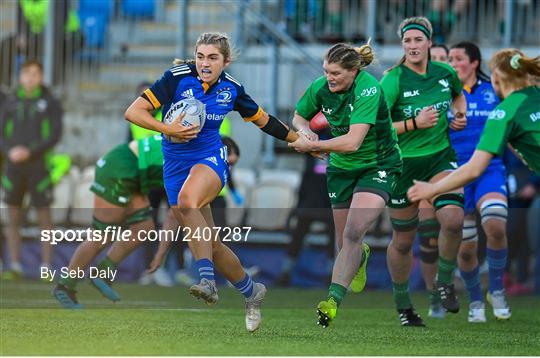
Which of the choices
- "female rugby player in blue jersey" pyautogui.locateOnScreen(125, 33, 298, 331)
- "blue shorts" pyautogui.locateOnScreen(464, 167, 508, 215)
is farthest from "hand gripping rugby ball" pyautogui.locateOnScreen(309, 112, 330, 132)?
"blue shorts" pyautogui.locateOnScreen(464, 167, 508, 215)

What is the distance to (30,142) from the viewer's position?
16656 millimetres

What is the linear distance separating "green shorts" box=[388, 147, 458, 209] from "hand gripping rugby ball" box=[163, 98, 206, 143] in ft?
7.39

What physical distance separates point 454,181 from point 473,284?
3768mm

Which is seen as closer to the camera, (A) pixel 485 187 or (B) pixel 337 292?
(B) pixel 337 292

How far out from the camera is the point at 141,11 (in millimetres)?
18781

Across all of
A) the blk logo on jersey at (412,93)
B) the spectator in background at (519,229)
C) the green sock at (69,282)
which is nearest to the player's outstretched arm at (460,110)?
the blk logo on jersey at (412,93)

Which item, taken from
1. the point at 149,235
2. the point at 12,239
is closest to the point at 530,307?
the point at 149,235

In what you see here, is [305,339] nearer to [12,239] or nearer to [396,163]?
[396,163]

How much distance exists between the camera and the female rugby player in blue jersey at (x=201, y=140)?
30.8 ft

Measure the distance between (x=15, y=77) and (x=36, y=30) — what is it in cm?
73

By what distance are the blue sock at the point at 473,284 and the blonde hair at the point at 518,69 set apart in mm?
2839

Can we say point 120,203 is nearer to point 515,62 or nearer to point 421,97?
point 421,97

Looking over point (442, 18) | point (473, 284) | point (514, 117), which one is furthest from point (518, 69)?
point (442, 18)

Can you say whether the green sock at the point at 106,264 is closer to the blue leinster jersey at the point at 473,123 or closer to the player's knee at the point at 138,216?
the player's knee at the point at 138,216
